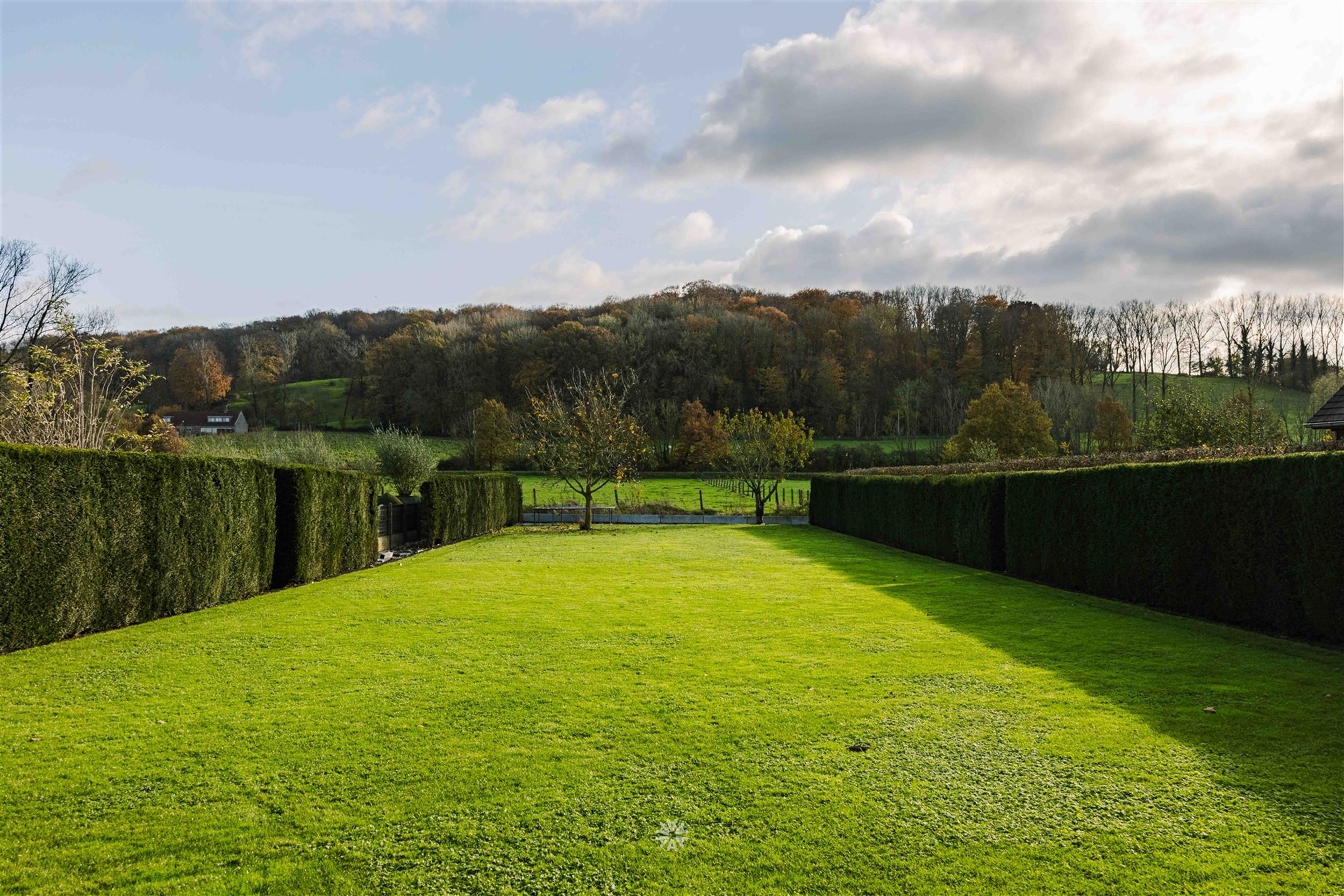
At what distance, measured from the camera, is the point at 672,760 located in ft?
13.6

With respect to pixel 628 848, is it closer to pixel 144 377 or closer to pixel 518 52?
pixel 518 52

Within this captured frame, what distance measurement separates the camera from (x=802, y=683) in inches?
227

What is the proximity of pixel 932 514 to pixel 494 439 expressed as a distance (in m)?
34.0

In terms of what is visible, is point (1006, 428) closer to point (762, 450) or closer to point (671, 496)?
point (762, 450)

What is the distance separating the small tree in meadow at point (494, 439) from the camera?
46188 millimetres

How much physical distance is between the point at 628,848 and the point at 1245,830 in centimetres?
280

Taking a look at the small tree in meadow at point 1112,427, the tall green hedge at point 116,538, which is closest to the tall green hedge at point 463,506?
the tall green hedge at point 116,538

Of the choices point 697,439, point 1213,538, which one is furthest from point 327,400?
point 1213,538

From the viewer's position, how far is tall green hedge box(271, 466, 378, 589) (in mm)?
12367

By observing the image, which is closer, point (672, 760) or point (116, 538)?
point (672, 760)

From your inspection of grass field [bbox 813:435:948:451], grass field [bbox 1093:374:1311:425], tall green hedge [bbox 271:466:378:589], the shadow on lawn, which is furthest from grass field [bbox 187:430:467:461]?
grass field [bbox 1093:374:1311:425]

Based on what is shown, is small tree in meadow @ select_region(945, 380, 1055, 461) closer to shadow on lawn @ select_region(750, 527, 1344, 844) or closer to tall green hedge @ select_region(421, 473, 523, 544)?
tall green hedge @ select_region(421, 473, 523, 544)

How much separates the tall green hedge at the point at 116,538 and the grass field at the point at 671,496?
22.8m

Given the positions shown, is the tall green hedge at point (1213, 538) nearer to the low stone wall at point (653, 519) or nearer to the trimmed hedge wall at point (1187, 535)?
the trimmed hedge wall at point (1187, 535)
